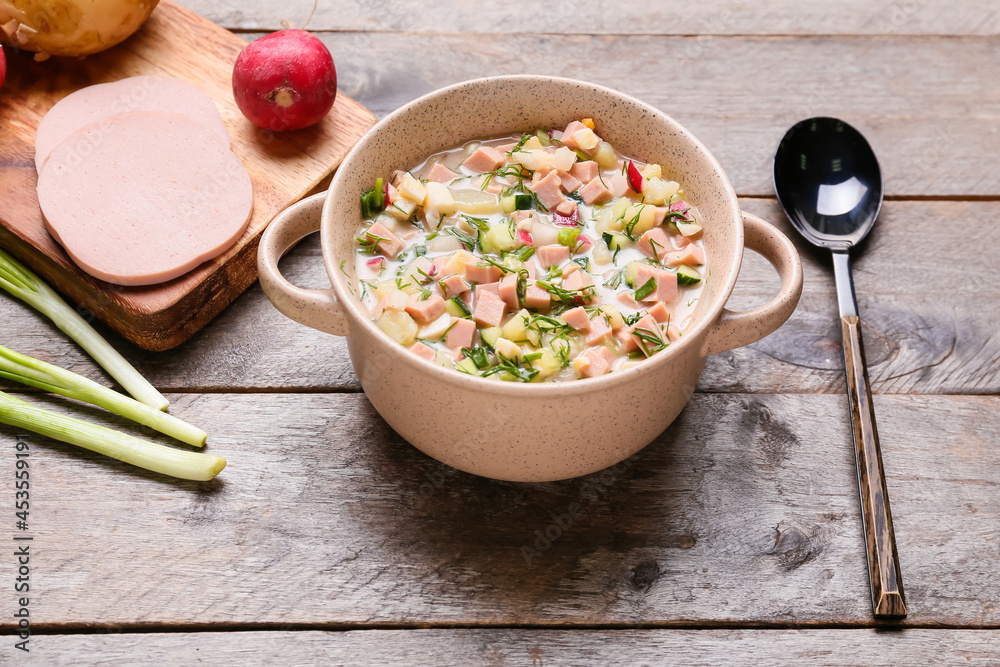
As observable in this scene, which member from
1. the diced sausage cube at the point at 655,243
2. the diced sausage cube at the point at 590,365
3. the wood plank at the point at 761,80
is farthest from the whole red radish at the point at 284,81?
the diced sausage cube at the point at 590,365

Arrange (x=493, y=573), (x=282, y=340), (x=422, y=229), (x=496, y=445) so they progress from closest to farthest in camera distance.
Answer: (x=496, y=445) → (x=493, y=573) → (x=422, y=229) → (x=282, y=340)

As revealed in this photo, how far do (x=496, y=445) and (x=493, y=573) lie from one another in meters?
0.29

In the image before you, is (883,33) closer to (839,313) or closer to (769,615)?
(839,313)

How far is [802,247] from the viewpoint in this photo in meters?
1.95

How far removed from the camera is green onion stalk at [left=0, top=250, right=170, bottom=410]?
167cm

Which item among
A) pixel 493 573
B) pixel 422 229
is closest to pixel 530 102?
pixel 422 229

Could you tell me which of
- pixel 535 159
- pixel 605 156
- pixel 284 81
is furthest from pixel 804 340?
pixel 284 81

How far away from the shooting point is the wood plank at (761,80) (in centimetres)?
215

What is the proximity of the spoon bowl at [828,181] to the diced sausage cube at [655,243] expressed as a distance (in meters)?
0.52

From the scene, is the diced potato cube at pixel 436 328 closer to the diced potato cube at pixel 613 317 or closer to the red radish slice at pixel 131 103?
the diced potato cube at pixel 613 317

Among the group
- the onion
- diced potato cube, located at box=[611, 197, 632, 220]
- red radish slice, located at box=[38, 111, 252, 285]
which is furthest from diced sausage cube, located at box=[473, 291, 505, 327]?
the onion

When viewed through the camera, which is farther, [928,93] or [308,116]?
[928,93]

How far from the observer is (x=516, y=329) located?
4.75 feet

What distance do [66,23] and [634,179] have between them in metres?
1.47
